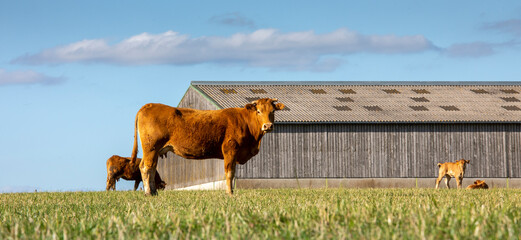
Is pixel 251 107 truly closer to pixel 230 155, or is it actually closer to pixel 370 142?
pixel 230 155

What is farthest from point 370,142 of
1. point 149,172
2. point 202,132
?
point 149,172

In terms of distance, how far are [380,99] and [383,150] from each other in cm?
428

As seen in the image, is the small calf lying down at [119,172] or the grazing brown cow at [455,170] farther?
the grazing brown cow at [455,170]

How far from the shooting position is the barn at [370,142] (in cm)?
3519

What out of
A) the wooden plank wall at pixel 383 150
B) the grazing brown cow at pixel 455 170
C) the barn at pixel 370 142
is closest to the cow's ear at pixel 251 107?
the grazing brown cow at pixel 455 170

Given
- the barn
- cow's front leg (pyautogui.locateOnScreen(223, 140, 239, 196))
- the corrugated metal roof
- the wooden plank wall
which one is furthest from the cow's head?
the corrugated metal roof

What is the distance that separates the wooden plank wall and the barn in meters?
0.05

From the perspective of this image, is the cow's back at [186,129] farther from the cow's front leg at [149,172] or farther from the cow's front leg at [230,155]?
the cow's front leg at [149,172]

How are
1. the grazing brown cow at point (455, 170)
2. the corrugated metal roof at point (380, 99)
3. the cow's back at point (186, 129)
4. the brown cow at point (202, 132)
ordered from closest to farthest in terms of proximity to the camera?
the brown cow at point (202, 132) < the cow's back at point (186, 129) < the grazing brown cow at point (455, 170) < the corrugated metal roof at point (380, 99)

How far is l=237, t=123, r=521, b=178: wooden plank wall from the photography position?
116ft

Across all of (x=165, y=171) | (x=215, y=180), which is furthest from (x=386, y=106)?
(x=165, y=171)

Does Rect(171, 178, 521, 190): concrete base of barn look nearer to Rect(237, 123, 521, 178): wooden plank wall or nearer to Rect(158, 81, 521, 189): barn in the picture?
Rect(158, 81, 521, 189): barn

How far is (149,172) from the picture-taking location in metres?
15.7

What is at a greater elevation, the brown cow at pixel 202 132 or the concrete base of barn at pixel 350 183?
the brown cow at pixel 202 132
